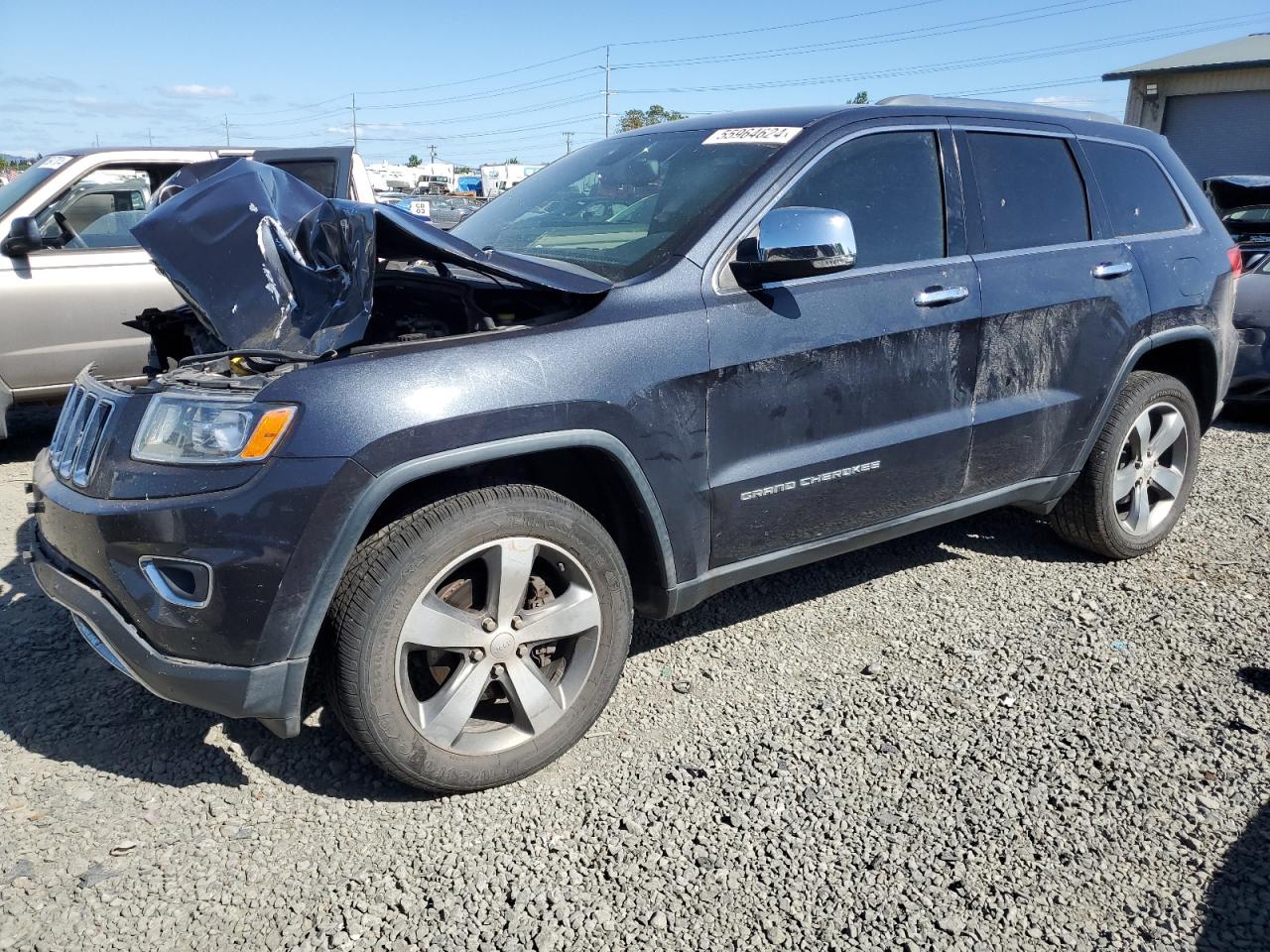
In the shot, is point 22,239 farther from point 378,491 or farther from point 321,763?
point 378,491

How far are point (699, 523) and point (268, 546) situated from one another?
123 cm

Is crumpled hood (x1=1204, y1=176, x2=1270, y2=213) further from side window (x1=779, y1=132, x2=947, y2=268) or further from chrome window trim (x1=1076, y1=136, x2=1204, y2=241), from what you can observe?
side window (x1=779, y1=132, x2=947, y2=268)

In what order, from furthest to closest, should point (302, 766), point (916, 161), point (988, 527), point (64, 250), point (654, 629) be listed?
point (64, 250) < point (988, 527) < point (654, 629) < point (916, 161) < point (302, 766)

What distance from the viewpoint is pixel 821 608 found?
158 inches

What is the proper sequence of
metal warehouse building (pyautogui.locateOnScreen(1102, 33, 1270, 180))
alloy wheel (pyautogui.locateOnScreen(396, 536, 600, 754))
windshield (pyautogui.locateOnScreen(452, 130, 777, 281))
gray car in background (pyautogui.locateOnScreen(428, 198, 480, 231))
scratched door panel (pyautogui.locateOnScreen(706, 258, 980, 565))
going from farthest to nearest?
metal warehouse building (pyautogui.locateOnScreen(1102, 33, 1270, 180)) < gray car in background (pyautogui.locateOnScreen(428, 198, 480, 231)) < windshield (pyautogui.locateOnScreen(452, 130, 777, 281)) < scratched door panel (pyautogui.locateOnScreen(706, 258, 980, 565)) < alloy wheel (pyautogui.locateOnScreen(396, 536, 600, 754))

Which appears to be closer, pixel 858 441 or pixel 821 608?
pixel 858 441

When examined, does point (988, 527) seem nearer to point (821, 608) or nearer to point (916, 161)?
point (821, 608)

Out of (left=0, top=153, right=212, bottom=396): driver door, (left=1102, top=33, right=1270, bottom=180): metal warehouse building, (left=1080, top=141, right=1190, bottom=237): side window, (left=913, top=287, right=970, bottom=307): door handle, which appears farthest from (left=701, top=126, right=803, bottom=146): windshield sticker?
(left=1102, top=33, right=1270, bottom=180): metal warehouse building

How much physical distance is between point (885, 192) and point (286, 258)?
6.53 feet

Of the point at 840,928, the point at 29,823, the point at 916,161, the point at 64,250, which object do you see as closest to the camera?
the point at 840,928

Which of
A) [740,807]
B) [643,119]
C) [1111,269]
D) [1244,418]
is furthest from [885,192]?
[643,119]

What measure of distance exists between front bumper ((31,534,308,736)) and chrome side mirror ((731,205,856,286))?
1.71 meters

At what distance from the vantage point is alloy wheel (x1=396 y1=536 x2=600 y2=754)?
2617 mm

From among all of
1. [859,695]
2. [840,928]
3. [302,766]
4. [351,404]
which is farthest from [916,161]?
[302,766]
